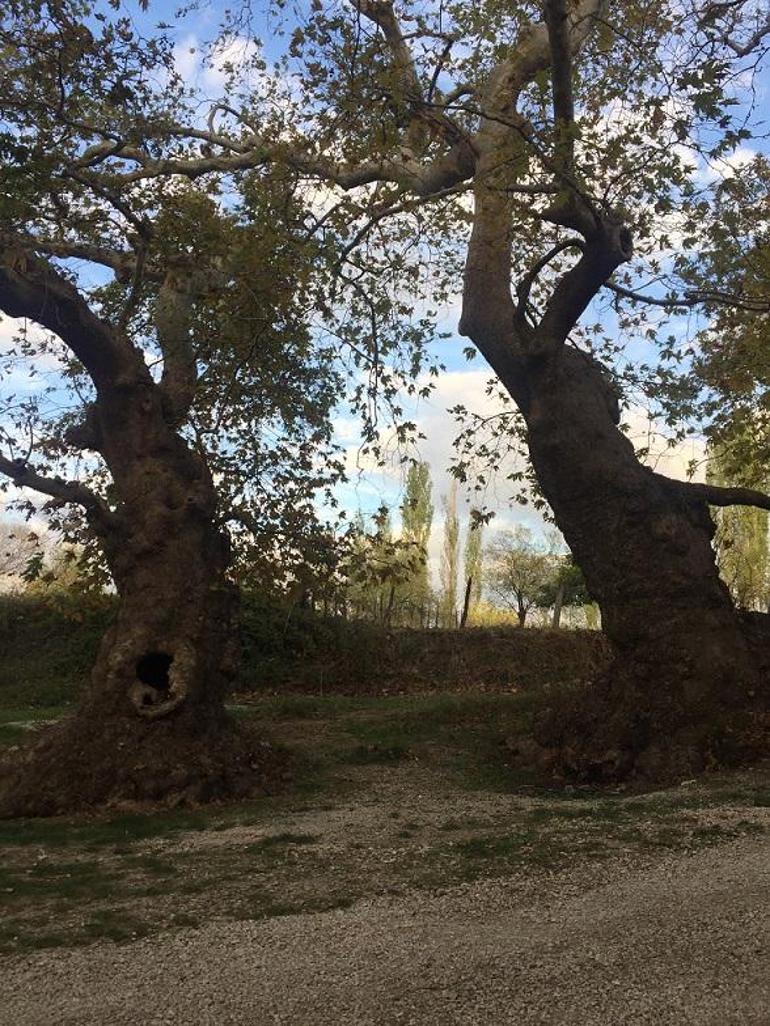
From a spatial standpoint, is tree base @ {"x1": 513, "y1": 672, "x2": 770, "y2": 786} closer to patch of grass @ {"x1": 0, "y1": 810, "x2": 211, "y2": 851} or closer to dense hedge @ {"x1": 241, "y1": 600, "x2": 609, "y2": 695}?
patch of grass @ {"x1": 0, "y1": 810, "x2": 211, "y2": 851}

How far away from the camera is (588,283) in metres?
9.84

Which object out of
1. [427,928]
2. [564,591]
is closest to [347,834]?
[427,928]

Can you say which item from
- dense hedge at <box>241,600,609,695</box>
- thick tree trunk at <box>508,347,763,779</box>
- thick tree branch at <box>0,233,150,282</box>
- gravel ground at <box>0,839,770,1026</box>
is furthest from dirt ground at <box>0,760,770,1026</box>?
dense hedge at <box>241,600,609,695</box>

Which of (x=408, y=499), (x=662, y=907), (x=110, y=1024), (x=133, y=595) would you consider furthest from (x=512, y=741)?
(x=110, y=1024)

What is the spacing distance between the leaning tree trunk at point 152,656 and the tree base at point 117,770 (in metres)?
0.01

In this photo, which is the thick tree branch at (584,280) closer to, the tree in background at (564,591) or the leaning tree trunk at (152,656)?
the leaning tree trunk at (152,656)

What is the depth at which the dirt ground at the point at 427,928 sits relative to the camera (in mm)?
3506

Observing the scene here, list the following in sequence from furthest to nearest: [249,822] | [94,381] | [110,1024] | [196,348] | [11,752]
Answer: [196,348] → [94,381] → [11,752] → [249,822] → [110,1024]

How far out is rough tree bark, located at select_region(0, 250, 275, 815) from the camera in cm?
833

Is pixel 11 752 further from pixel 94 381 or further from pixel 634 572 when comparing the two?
pixel 634 572

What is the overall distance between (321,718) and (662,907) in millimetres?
9131

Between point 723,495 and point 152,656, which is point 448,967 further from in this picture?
point 723,495

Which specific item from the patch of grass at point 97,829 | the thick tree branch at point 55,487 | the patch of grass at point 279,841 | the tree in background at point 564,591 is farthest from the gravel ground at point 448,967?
the tree in background at point 564,591

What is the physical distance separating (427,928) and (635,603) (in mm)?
5963
